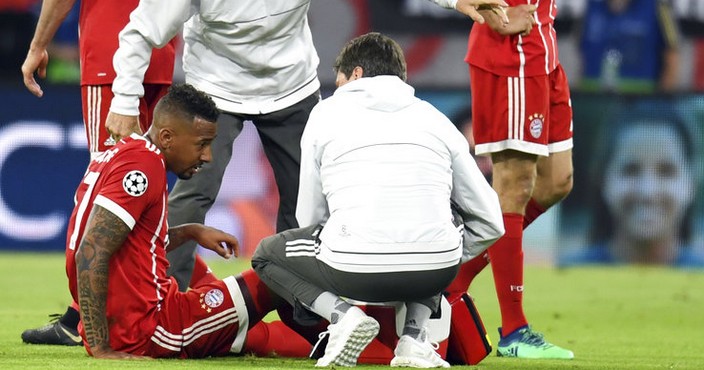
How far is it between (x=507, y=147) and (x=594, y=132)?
536 cm

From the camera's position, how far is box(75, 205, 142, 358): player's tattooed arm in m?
4.96

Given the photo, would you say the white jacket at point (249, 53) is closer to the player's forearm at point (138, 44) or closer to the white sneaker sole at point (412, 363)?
the player's forearm at point (138, 44)

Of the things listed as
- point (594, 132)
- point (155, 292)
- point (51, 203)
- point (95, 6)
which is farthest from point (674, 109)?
point (155, 292)

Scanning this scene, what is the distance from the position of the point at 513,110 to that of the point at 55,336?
2.39 metres

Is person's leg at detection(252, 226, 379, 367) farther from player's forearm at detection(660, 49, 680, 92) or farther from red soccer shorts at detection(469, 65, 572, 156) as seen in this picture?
player's forearm at detection(660, 49, 680, 92)

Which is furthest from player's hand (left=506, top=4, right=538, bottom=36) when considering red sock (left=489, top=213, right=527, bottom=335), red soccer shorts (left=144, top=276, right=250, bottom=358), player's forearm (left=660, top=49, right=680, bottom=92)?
player's forearm (left=660, top=49, right=680, bottom=92)

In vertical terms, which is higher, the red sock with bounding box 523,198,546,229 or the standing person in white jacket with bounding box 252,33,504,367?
the standing person in white jacket with bounding box 252,33,504,367

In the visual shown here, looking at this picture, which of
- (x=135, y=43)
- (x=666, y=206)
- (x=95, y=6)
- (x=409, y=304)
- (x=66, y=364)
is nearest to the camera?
(x=66, y=364)

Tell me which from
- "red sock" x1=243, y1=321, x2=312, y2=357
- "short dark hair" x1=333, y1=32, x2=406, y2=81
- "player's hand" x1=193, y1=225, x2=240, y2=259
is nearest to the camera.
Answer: "short dark hair" x1=333, y1=32, x2=406, y2=81

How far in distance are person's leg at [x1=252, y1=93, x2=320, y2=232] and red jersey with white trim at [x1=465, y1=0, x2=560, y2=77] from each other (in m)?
0.94

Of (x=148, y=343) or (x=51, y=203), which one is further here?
(x=51, y=203)

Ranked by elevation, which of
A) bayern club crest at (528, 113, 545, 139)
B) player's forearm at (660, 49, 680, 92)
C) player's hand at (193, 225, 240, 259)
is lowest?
player's forearm at (660, 49, 680, 92)

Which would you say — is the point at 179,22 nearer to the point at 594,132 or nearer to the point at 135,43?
the point at 135,43

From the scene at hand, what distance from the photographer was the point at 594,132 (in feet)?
39.1
